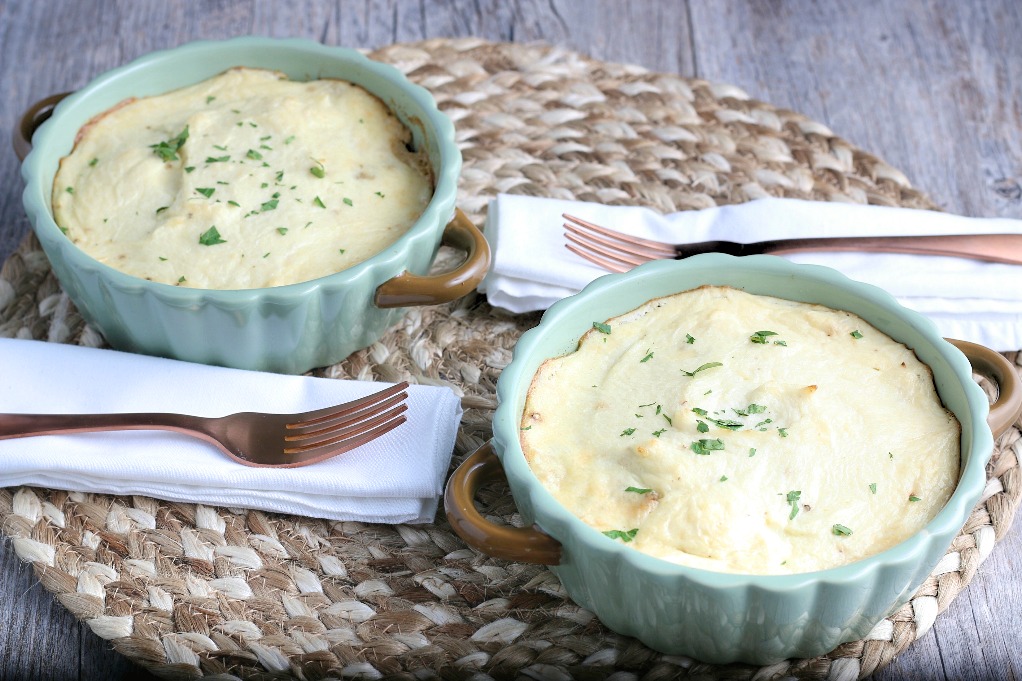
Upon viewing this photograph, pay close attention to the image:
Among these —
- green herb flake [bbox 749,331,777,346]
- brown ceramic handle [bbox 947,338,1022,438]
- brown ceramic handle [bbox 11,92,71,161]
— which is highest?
brown ceramic handle [bbox 947,338,1022,438]

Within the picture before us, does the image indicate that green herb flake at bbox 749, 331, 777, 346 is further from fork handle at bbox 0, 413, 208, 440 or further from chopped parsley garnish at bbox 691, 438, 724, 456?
fork handle at bbox 0, 413, 208, 440

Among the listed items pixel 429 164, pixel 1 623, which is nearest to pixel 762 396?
pixel 429 164

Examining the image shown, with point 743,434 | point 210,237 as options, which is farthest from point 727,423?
point 210,237

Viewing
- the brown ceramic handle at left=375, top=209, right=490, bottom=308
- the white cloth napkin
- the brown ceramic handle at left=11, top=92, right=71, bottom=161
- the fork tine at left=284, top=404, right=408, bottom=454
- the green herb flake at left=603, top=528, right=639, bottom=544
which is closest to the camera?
the green herb flake at left=603, top=528, right=639, bottom=544

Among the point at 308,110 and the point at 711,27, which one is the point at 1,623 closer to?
the point at 308,110

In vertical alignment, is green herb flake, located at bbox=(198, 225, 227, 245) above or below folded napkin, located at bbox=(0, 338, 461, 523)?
above

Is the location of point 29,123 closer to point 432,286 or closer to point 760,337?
point 432,286

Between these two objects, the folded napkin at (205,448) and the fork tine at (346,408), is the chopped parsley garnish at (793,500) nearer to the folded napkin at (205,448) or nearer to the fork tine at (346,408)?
the folded napkin at (205,448)

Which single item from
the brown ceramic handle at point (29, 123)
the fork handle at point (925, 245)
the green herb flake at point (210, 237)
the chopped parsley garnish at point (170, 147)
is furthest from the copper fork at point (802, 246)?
the brown ceramic handle at point (29, 123)

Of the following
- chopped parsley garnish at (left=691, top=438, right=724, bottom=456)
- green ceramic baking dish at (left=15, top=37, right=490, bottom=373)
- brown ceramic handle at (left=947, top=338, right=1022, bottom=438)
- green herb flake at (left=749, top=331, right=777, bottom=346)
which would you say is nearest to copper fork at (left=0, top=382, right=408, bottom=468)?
green ceramic baking dish at (left=15, top=37, right=490, bottom=373)
